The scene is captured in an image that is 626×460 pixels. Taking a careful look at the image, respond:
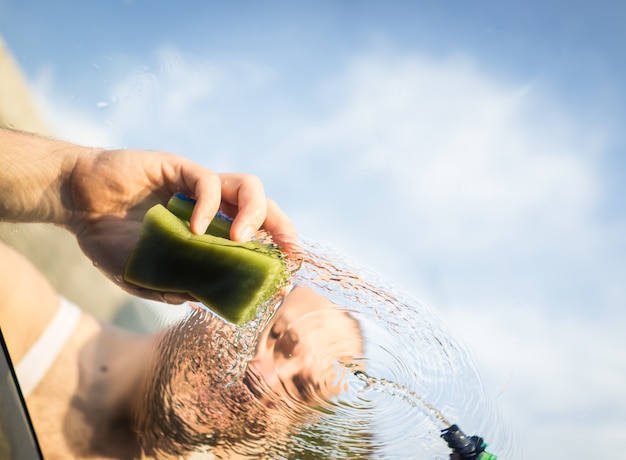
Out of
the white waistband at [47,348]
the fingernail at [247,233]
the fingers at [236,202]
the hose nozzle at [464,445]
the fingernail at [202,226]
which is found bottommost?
the white waistband at [47,348]

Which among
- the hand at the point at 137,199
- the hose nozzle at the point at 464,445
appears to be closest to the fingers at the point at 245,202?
the hand at the point at 137,199

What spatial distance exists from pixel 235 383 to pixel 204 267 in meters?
0.13

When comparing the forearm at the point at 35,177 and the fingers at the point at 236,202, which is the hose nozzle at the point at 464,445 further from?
the forearm at the point at 35,177

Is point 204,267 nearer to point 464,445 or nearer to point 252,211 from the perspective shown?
point 252,211

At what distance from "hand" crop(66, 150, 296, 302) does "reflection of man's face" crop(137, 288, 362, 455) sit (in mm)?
58

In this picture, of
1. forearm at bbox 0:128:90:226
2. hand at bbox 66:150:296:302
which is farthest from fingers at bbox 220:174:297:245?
forearm at bbox 0:128:90:226

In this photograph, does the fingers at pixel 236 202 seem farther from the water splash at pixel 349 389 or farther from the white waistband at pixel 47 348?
the white waistband at pixel 47 348

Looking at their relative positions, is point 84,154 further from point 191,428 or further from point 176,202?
point 191,428

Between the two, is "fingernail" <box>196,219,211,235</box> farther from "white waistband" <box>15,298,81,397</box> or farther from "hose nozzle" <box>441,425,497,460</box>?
"hose nozzle" <box>441,425,497,460</box>

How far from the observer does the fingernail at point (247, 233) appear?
0.40 metres

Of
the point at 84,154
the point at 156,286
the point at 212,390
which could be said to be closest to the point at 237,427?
the point at 212,390

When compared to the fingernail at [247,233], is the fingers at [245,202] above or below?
above

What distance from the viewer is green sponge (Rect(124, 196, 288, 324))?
372mm

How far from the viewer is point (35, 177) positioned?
0.44 m
